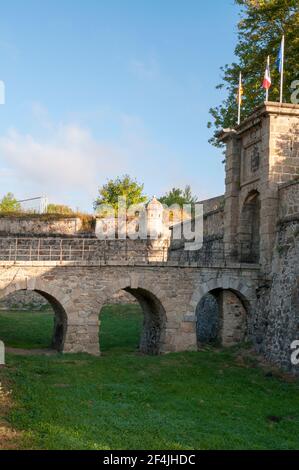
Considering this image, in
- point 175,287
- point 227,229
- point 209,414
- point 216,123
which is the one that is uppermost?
point 216,123

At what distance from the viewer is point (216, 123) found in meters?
29.2

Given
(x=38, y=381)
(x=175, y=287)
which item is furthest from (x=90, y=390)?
(x=175, y=287)

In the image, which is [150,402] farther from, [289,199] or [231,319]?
[289,199]

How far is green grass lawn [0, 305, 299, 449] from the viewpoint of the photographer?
35.3 feet

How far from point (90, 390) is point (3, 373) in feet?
8.62

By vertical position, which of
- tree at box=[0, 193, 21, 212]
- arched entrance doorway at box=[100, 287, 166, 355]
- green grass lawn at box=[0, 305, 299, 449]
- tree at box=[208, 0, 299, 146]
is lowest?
green grass lawn at box=[0, 305, 299, 449]

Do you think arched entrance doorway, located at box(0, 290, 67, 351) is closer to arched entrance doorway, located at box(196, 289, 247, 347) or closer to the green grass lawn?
the green grass lawn

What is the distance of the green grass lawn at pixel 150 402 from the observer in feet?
35.3

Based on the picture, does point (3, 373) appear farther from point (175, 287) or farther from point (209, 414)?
point (175, 287)

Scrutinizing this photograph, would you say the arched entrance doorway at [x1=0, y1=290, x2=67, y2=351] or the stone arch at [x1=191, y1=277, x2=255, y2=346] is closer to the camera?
the stone arch at [x1=191, y1=277, x2=255, y2=346]

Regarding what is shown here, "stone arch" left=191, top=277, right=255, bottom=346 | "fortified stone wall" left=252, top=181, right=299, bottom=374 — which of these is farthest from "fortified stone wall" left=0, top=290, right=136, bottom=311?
"fortified stone wall" left=252, top=181, right=299, bottom=374

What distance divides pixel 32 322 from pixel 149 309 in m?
7.54

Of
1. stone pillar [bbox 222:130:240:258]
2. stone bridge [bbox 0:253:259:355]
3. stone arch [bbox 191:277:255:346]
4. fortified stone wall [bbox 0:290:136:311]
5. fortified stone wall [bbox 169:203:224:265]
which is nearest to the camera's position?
stone bridge [bbox 0:253:259:355]

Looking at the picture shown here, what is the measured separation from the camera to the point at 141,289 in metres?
21.5
